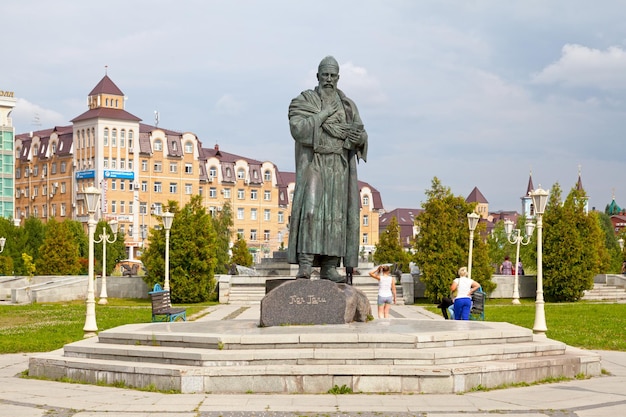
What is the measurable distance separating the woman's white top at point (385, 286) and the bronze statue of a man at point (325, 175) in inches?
171

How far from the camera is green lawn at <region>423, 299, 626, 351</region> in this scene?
18375 mm

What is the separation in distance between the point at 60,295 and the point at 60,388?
27.2 meters

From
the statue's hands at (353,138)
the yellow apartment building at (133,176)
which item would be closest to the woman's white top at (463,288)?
the statue's hands at (353,138)

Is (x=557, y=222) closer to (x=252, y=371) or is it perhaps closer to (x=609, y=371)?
(x=609, y=371)

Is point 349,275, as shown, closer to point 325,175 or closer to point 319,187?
point 319,187

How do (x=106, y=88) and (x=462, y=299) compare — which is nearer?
(x=462, y=299)

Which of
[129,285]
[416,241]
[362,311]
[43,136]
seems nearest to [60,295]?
[129,285]

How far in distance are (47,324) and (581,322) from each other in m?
12.9

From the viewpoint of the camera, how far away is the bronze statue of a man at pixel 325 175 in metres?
13.9

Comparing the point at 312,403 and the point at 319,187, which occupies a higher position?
the point at 319,187

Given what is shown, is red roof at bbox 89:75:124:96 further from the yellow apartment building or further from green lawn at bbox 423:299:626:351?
green lawn at bbox 423:299:626:351

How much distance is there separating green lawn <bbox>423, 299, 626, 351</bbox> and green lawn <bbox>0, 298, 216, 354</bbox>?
30.0 ft

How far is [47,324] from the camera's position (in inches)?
901

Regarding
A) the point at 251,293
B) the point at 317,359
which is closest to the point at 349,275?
the point at 317,359
